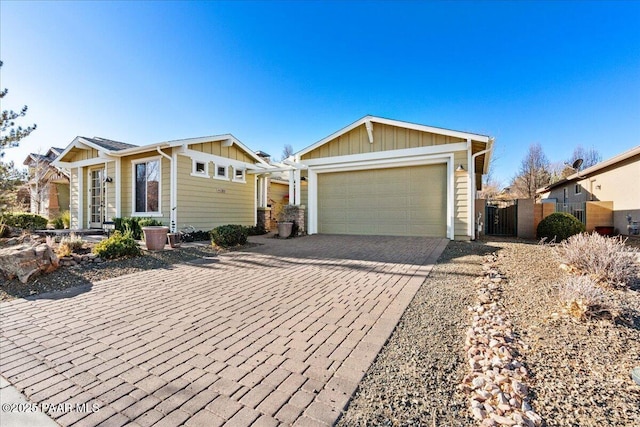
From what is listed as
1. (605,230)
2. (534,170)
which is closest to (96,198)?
(605,230)

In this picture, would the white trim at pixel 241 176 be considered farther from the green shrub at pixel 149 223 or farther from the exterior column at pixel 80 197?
the exterior column at pixel 80 197

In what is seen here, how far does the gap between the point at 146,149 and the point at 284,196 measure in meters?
10.8

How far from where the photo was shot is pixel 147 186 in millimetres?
10422

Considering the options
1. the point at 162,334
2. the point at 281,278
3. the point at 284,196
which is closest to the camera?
the point at 162,334

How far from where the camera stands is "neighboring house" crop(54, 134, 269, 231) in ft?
32.1

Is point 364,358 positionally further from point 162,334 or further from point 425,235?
point 425,235

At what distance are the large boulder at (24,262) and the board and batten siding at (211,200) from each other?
471 centimetres

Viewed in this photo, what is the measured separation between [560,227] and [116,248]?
1281 centimetres

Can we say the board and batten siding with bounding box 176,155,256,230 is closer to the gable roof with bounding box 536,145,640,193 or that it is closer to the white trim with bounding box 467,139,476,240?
the white trim with bounding box 467,139,476,240

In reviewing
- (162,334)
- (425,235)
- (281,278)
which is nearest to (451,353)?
(162,334)

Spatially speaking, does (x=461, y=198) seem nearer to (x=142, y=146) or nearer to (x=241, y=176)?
(x=241, y=176)

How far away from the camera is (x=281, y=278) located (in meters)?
5.01

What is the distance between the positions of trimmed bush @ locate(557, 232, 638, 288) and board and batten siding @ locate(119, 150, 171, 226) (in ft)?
35.4

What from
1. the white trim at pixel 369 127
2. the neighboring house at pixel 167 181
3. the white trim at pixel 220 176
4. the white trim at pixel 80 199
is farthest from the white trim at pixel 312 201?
the white trim at pixel 80 199
